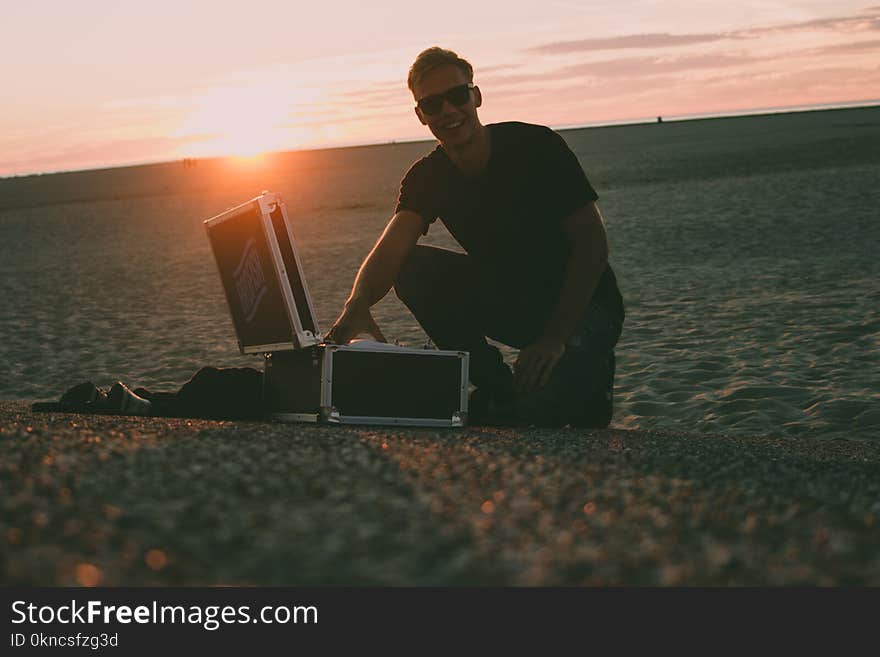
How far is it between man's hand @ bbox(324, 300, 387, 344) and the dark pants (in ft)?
1.64

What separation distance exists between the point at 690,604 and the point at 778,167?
96.4 feet

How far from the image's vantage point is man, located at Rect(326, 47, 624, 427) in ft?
14.4

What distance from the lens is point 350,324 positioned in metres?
4.33

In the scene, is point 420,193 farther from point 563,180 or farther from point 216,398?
point 216,398

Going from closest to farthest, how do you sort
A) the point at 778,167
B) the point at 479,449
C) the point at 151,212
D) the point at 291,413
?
the point at 479,449, the point at 291,413, the point at 778,167, the point at 151,212

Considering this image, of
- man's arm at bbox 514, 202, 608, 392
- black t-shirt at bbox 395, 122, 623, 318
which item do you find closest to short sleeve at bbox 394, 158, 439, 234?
black t-shirt at bbox 395, 122, 623, 318

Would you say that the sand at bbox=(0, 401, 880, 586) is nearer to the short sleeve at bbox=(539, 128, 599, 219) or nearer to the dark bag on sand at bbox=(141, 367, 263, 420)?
the dark bag on sand at bbox=(141, 367, 263, 420)

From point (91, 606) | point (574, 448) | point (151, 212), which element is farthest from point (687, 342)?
point (151, 212)

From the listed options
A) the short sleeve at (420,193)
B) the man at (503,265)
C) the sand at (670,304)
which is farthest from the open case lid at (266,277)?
the sand at (670,304)

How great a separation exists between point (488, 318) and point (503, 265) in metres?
0.32

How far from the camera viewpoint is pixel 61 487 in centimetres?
241

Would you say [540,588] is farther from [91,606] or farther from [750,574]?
[91,606]

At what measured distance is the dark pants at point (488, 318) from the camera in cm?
451

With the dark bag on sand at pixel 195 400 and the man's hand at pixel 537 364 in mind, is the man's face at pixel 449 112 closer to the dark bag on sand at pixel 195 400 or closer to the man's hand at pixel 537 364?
the man's hand at pixel 537 364
